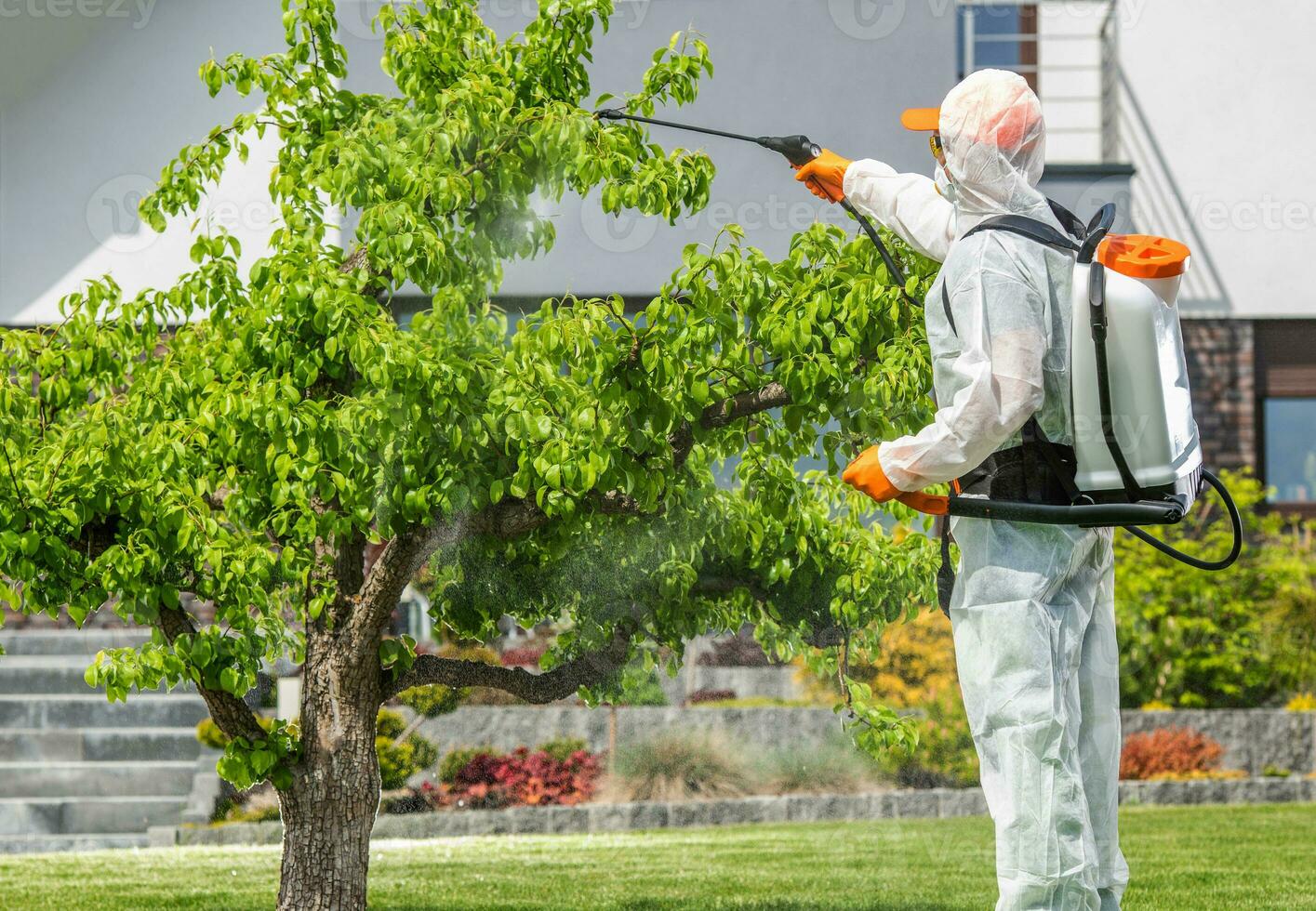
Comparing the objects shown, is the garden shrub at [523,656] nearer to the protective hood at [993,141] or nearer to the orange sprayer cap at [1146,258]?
the protective hood at [993,141]

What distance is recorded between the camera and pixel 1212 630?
7805 millimetres

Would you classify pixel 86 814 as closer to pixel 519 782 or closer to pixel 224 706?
pixel 519 782

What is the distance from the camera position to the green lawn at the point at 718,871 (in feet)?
14.4

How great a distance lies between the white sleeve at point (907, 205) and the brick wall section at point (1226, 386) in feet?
23.9

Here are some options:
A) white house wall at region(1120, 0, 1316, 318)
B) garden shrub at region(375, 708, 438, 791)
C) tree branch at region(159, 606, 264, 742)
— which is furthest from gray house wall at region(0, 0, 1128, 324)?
white house wall at region(1120, 0, 1316, 318)

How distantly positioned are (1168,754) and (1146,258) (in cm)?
590

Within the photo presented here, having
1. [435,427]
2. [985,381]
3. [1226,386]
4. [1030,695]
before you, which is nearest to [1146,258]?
[985,381]

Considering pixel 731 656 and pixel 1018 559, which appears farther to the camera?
pixel 731 656

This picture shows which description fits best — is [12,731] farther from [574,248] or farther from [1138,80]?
[1138,80]

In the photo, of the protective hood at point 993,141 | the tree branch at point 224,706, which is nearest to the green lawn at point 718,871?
the tree branch at point 224,706

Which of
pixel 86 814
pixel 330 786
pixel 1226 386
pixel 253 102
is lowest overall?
pixel 86 814

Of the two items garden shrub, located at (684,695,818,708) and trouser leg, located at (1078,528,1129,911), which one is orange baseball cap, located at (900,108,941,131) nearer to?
trouser leg, located at (1078,528,1129,911)

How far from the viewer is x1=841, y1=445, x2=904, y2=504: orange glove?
6.82 ft

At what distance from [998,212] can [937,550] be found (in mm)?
1490
